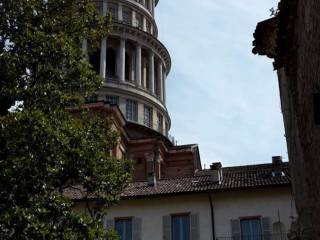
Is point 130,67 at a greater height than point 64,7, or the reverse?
point 130,67

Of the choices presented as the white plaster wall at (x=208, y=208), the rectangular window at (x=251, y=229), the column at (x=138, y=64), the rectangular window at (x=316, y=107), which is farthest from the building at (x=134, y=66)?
the rectangular window at (x=316, y=107)

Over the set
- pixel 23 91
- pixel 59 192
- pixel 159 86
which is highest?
pixel 159 86

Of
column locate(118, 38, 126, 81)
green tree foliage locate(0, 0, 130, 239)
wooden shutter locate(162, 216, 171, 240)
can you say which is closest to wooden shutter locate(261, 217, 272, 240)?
wooden shutter locate(162, 216, 171, 240)

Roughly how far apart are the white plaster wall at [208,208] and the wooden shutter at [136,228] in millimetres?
164

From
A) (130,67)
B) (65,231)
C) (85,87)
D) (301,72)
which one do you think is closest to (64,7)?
(85,87)

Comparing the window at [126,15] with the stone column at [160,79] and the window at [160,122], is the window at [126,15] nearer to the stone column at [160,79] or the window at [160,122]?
the stone column at [160,79]

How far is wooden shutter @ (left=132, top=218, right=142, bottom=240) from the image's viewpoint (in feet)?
85.9

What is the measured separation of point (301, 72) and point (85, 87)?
8514 mm

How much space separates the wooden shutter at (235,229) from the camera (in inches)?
1008

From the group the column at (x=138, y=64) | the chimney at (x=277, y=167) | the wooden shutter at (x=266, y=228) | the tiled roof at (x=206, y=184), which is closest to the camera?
the wooden shutter at (x=266, y=228)

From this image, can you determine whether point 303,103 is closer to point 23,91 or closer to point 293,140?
point 293,140

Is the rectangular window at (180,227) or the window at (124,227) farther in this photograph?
the window at (124,227)

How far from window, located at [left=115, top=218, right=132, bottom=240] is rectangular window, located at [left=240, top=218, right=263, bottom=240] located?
5.24 m

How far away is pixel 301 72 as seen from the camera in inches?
402
